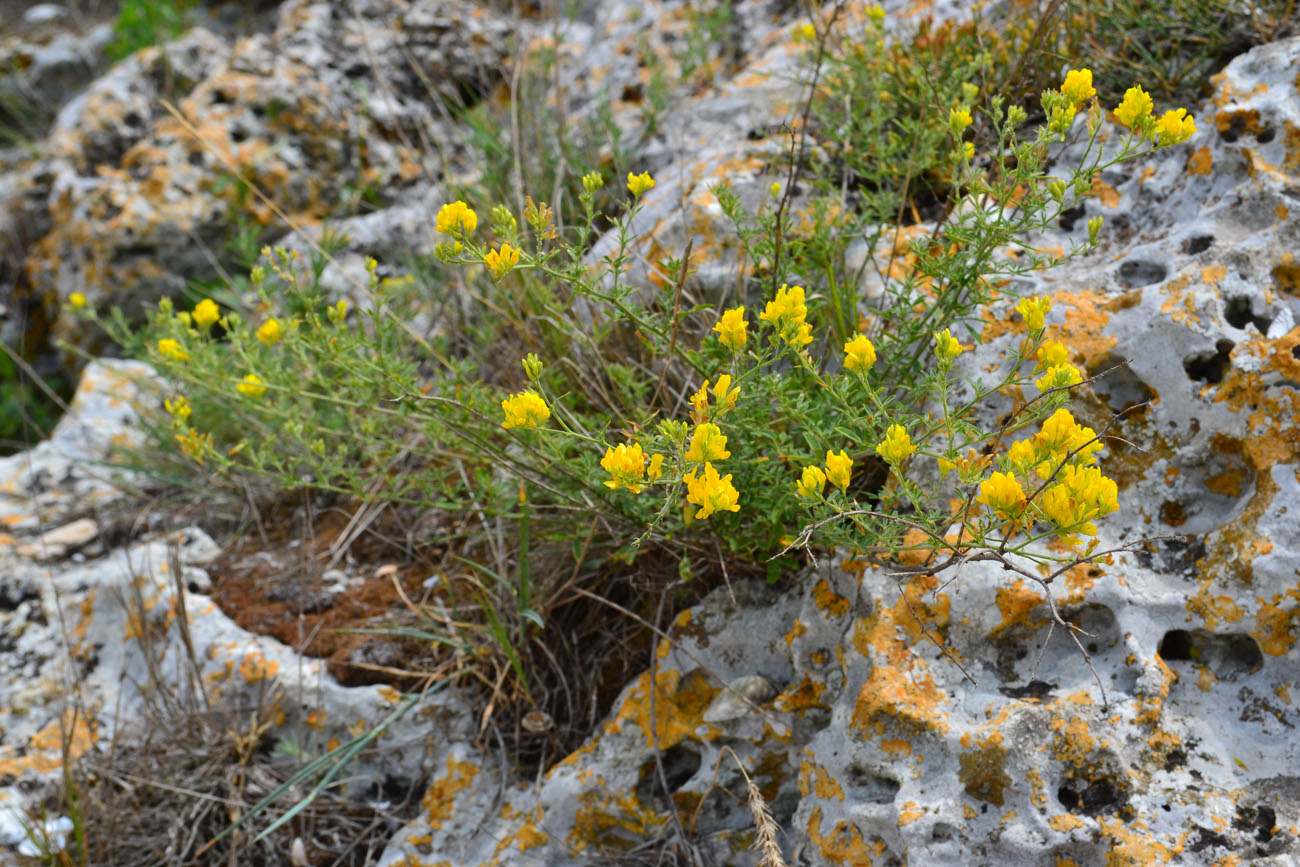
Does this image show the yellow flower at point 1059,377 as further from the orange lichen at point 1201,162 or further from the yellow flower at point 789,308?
the orange lichen at point 1201,162

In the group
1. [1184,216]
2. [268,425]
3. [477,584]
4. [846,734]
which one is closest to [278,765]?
[477,584]

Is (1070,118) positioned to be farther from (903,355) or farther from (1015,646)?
(1015,646)

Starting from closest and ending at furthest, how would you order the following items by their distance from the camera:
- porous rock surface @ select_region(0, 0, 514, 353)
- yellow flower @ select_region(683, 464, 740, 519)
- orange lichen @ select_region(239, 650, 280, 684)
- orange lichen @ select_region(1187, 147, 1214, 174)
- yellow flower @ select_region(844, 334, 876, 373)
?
yellow flower @ select_region(683, 464, 740, 519), yellow flower @ select_region(844, 334, 876, 373), orange lichen @ select_region(1187, 147, 1214, 174), orange lichen @ select_region(239, 650, 280, 684), porous rock surface @ select_region(0, 0, 514, 353)

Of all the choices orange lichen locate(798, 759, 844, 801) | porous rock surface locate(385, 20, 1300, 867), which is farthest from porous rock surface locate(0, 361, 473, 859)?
orange lichen locate(798, 759, 844, 801)

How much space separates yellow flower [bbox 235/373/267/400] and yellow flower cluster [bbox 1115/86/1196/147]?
6.21 ft

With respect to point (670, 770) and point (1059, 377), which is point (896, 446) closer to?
point (1059, 377)

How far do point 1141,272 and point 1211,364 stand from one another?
0.30 metres

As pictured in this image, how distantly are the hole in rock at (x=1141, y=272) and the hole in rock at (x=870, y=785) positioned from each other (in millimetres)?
1263

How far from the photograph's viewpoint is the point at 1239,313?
1.89 m

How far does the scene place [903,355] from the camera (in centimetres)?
185

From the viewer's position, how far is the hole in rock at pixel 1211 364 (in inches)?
72.2

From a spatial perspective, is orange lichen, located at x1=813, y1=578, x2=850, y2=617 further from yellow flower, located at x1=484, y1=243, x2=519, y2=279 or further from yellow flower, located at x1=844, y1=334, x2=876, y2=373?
yellow flower, located at x1=484, y1=243, x2=519, y2=279

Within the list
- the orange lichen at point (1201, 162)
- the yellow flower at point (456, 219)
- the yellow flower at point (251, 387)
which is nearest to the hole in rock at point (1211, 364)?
the orange lichen at point (1201, 162)

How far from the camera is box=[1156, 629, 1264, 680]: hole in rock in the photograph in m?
1.65
